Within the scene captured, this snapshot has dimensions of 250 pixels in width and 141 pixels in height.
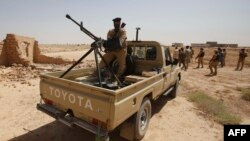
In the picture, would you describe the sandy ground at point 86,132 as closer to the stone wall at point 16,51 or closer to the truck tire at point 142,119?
the truck tire at point 142,119

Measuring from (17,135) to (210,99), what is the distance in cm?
627

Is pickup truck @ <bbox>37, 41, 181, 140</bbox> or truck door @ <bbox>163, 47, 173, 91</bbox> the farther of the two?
truck door @ <bbox>163, 47, 173, 91</bbox>

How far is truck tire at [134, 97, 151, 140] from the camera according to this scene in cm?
387

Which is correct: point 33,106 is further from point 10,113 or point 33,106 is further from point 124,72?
point 124,72

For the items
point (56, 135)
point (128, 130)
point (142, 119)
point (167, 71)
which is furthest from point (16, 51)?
point (128, 130)

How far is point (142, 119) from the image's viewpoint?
4.33 metres

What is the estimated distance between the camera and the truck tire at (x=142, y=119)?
387cm

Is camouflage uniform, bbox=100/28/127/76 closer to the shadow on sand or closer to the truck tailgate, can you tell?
the shadow on sand

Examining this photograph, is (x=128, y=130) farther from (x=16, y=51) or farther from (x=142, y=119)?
(x=16, y=51)

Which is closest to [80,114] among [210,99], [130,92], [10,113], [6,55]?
[130,92]

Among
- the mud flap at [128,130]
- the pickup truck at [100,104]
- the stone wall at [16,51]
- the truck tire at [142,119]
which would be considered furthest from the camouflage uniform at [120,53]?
the stone wall at [16,51]

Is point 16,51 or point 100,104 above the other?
point 16,51

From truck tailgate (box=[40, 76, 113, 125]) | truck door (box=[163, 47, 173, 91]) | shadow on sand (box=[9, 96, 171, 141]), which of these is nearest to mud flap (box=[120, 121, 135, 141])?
shadow on sand (box=[9, 96, 171, 141])

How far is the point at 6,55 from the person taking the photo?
12680 mm
